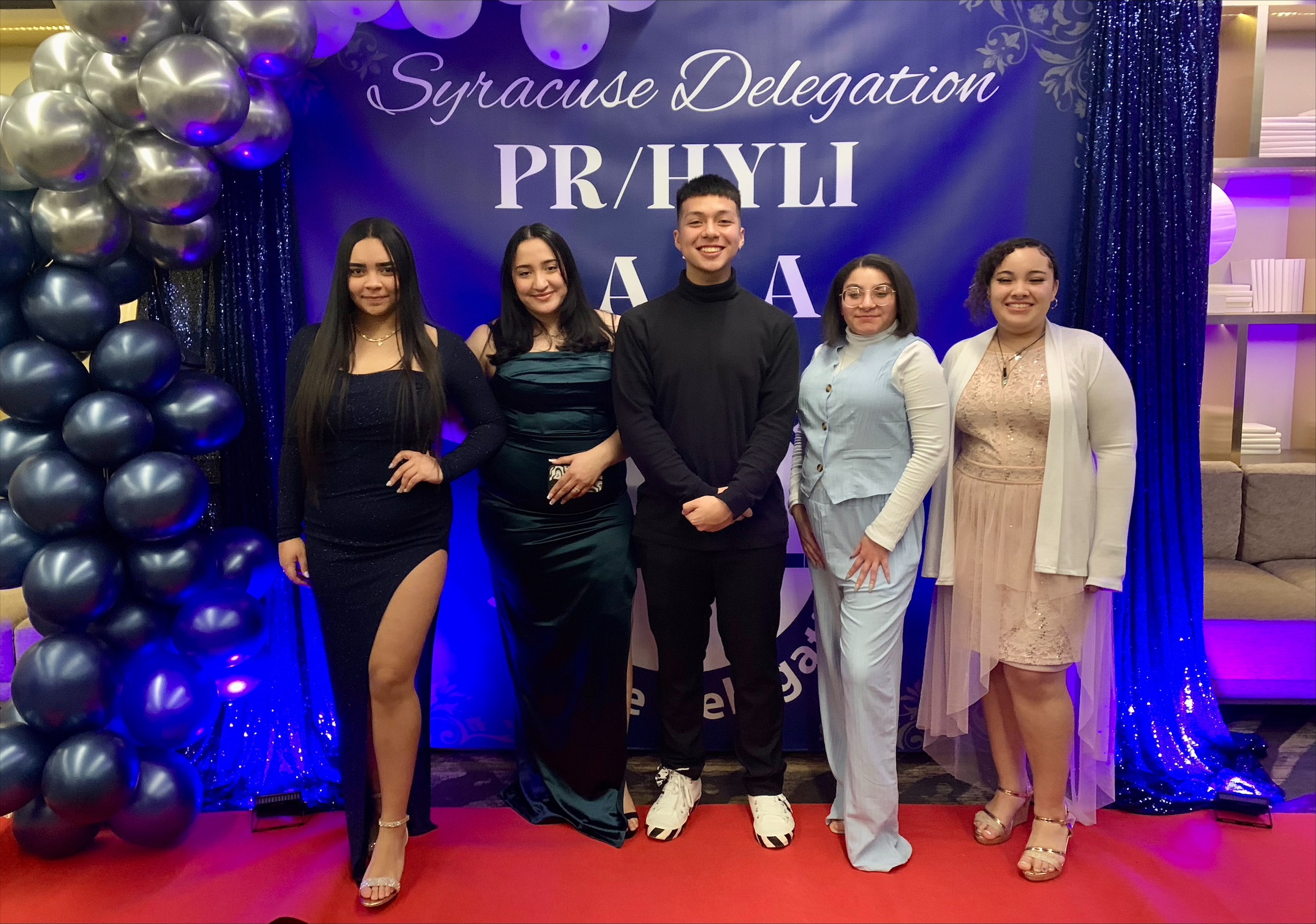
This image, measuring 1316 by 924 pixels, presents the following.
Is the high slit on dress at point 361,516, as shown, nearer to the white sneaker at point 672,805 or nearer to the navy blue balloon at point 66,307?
the navy blue balloon at point 66,307

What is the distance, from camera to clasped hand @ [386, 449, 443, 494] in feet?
7.46

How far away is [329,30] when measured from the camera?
258 cm

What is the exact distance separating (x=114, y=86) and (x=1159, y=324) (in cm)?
310

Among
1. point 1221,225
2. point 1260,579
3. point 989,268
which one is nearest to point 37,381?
point 989,268

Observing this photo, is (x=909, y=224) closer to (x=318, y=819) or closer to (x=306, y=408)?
(x=306, y=408)

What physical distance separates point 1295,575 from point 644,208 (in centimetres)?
296

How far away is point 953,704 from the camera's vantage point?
2.50 m

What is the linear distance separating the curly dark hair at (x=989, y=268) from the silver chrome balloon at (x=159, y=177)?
84.1 inches

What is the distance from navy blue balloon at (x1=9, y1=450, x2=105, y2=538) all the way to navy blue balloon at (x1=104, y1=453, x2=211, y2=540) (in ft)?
0.17

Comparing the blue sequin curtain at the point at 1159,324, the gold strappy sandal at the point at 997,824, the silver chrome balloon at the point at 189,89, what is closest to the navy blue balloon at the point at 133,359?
the silver chrome balloon at the point at 189,89

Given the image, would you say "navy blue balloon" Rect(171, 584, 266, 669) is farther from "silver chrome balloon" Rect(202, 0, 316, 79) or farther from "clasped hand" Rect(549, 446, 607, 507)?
"silver chrome balloon" Rect(202, 0, 316, 79)

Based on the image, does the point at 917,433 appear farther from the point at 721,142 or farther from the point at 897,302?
the point at 721,142

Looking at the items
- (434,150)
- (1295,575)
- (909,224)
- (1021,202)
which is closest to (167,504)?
(434,150)

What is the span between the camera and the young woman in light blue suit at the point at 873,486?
228 centimetres
